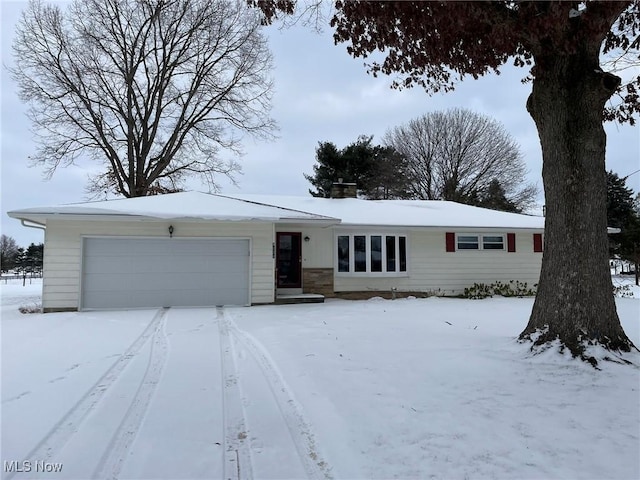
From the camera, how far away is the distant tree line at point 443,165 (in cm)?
2692

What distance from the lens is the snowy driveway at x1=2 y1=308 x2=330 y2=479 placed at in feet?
8.37

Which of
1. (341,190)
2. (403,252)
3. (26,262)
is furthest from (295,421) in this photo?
(26,262)

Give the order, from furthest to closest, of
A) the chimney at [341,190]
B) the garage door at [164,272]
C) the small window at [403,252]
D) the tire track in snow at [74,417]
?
the chimney at [341,190] → the small window at [403,252] → the garage door at [164,272] → the tire track in snow at [74,417]

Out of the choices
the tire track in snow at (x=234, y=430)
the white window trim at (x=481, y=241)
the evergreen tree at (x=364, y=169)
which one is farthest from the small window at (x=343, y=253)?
the evergreen tree at (x=364, y=169)

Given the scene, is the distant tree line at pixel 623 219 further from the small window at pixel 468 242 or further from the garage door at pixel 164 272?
the garage door at pixel 164 272

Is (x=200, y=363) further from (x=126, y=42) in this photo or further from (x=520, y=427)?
(x=126, y=42)

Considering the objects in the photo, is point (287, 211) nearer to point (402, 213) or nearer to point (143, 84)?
point (402, 213)

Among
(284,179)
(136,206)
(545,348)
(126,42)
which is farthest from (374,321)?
(284,179)

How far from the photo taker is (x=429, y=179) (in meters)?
27.7

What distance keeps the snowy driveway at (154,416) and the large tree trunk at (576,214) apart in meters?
3.39

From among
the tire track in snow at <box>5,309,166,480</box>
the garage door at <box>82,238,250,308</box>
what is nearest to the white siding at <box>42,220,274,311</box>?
the garage door at <box>82,238,250,308</box>

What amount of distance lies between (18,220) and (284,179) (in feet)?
69.7

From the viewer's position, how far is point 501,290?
13.2 m

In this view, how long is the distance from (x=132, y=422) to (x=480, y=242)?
12.5 m
